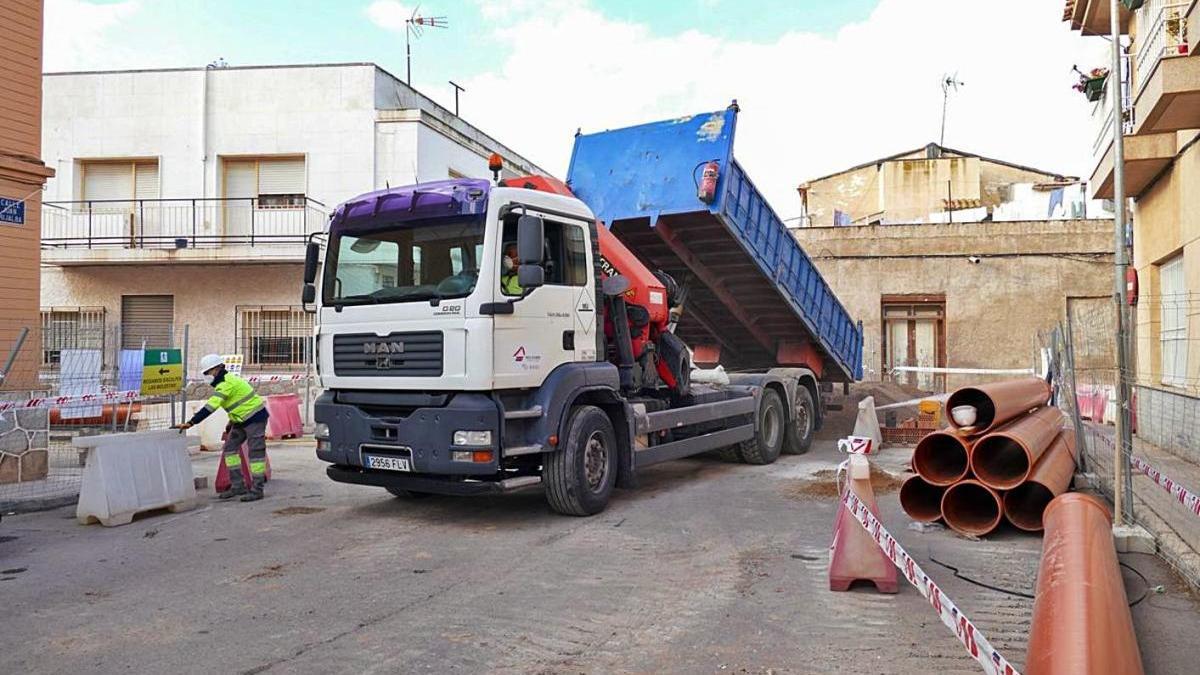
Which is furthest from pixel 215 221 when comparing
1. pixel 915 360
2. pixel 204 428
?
pixel 915 360

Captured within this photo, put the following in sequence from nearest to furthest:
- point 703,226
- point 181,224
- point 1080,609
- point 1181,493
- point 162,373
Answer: point 1080,609 < point 1181,493 < point 703,226 < point 162,373 < point 181,224

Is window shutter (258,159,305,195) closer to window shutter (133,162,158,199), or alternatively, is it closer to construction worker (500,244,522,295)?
window shutter (133,162,158,199)

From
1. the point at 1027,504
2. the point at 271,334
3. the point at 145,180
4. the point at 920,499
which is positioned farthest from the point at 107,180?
the point at 1027,504

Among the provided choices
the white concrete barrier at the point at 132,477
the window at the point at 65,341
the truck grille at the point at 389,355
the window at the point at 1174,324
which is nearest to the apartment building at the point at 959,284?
the window at the point at 1174,324

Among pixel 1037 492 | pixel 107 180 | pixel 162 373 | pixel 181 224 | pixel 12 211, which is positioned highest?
pixel 107 180

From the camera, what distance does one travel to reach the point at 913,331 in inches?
866

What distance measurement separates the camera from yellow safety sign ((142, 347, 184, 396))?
970 centimetres

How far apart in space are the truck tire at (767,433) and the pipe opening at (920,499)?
3532 millimetres

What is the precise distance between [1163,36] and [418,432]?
361 inches

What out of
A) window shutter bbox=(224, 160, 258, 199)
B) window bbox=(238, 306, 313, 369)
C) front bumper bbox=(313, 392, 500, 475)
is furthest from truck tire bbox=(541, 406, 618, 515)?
window shutter bbox=(224, 160, 258, 199)

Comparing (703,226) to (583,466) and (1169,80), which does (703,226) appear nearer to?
(583,466)

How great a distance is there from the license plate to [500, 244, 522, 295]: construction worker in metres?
1.59

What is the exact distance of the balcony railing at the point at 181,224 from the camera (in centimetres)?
1788

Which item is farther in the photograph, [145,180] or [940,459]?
[145,180]
